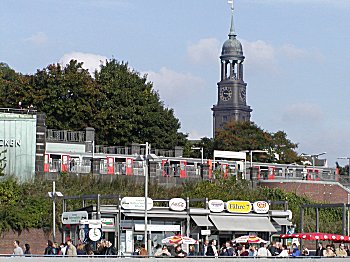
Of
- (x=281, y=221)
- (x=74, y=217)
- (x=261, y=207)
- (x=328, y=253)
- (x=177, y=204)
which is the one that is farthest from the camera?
(x=281, y=221)

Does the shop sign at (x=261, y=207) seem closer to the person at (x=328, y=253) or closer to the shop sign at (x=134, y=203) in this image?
the shop sign at (x=134, y=203)

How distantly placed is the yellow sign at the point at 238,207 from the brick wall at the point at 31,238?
37.0 feet

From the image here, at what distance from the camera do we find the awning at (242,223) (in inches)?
2361

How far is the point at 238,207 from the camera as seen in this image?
201 feet

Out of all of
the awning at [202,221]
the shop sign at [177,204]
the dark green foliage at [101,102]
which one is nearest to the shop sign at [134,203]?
the shop sign at [177,204]

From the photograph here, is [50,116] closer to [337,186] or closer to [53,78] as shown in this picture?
[53,78]

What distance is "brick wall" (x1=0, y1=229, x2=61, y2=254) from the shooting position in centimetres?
6275

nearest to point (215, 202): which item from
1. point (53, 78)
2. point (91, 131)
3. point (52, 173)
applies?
point (52, 173)

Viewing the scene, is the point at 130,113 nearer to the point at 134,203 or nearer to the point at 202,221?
the point at 202,221

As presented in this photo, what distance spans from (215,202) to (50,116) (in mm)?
38252

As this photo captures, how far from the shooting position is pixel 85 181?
71.6 m

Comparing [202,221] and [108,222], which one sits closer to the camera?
[108,222]

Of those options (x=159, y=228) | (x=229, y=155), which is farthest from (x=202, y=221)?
(x=229, y=155)

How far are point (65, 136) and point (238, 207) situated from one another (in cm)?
3558
